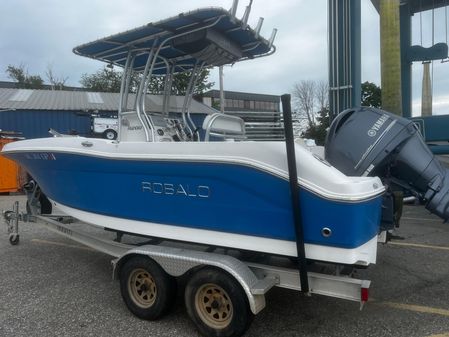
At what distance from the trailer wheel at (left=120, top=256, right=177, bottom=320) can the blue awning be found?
212 cm

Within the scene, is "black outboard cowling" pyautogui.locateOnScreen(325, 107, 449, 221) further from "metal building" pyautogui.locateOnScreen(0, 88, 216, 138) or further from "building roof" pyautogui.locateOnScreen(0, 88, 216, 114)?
"building roof" pyautogui.locateOnScreen(0, 88, 216, 114)

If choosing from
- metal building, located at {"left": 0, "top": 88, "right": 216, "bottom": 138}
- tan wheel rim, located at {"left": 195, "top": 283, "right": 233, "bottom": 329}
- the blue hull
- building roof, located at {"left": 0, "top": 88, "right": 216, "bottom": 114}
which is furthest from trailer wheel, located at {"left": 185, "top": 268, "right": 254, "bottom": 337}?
building roof, located at {"left": 0, "top": 88, "right": 216, "bottom": 114}

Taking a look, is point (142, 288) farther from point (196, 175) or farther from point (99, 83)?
point (99, 83)

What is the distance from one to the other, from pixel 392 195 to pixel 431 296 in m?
1.17

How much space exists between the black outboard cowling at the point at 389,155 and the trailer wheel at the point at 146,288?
188 cm

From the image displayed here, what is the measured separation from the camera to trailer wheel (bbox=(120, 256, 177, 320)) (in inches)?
146

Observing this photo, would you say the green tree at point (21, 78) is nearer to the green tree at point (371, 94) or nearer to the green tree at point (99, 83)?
the green tree at point (99, 83)

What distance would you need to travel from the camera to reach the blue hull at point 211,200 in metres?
3.07

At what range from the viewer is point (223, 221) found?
137 inches

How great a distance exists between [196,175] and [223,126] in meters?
0.87

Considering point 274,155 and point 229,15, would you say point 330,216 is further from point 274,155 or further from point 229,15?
point 229,15

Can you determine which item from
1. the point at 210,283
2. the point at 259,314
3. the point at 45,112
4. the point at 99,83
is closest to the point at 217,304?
the point at 210,283

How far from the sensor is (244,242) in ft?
11.2

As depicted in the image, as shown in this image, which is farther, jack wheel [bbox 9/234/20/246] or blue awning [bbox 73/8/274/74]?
jack wheel [bbox 9/234/20/246]
